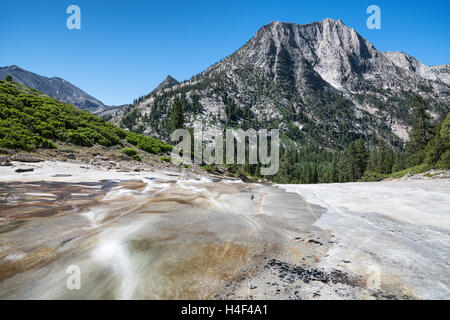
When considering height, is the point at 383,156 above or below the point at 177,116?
below

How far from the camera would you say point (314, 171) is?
8594cm

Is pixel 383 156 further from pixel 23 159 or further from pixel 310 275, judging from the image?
pixel 23 159

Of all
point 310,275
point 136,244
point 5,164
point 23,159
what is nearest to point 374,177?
point 310,275

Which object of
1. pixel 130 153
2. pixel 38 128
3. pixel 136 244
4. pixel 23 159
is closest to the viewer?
pixel 136 244

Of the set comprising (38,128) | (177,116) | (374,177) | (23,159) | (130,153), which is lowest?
(374,177)

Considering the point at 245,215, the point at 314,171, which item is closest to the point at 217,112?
the point at 314,171

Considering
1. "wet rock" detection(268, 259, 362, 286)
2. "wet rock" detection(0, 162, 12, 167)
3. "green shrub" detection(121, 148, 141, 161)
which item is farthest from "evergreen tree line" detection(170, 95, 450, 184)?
"wet rock" detection(268, 259, 362, 286)

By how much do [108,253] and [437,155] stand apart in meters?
43.5

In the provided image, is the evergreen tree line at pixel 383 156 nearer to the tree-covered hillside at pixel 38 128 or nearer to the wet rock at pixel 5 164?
the tree-covered hillside at pixel 38 128

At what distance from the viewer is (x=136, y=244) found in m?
3.90

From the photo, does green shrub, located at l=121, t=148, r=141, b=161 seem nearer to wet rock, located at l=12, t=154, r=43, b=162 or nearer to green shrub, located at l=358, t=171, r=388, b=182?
wet rock, located at l=12, t=154, r=43, b=162

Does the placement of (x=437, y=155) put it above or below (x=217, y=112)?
below

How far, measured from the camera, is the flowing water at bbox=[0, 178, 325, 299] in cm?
274
